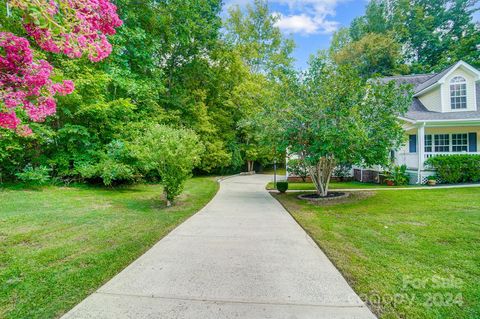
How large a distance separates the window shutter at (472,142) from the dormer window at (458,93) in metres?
1.65

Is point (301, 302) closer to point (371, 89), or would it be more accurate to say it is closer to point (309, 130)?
point (309, 130)

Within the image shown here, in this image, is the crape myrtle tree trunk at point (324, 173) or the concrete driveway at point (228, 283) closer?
the concrete driveway at point (228, 283)

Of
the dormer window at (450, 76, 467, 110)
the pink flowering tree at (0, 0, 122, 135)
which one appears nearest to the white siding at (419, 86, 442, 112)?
the dormer window at (450, 76, 467, 110)

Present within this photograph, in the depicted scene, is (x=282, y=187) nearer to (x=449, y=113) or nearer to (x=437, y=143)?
(x=437, y=143)

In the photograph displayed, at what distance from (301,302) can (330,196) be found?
7.73 m

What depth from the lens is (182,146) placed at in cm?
796

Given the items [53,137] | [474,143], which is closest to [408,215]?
[474,143]

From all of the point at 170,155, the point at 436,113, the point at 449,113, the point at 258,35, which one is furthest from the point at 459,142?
the point at 258,35

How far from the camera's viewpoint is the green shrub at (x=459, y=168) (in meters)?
12.0

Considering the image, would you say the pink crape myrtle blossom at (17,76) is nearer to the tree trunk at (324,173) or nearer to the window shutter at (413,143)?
the tree trunk at (324,173)

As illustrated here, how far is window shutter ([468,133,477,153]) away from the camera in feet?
46.2

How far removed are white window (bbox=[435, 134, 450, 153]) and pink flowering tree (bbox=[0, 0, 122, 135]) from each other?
690 inches

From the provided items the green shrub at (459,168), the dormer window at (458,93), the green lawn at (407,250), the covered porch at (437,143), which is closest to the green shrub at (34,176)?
the green lawn at (407,250)

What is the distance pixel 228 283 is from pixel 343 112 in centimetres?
714
